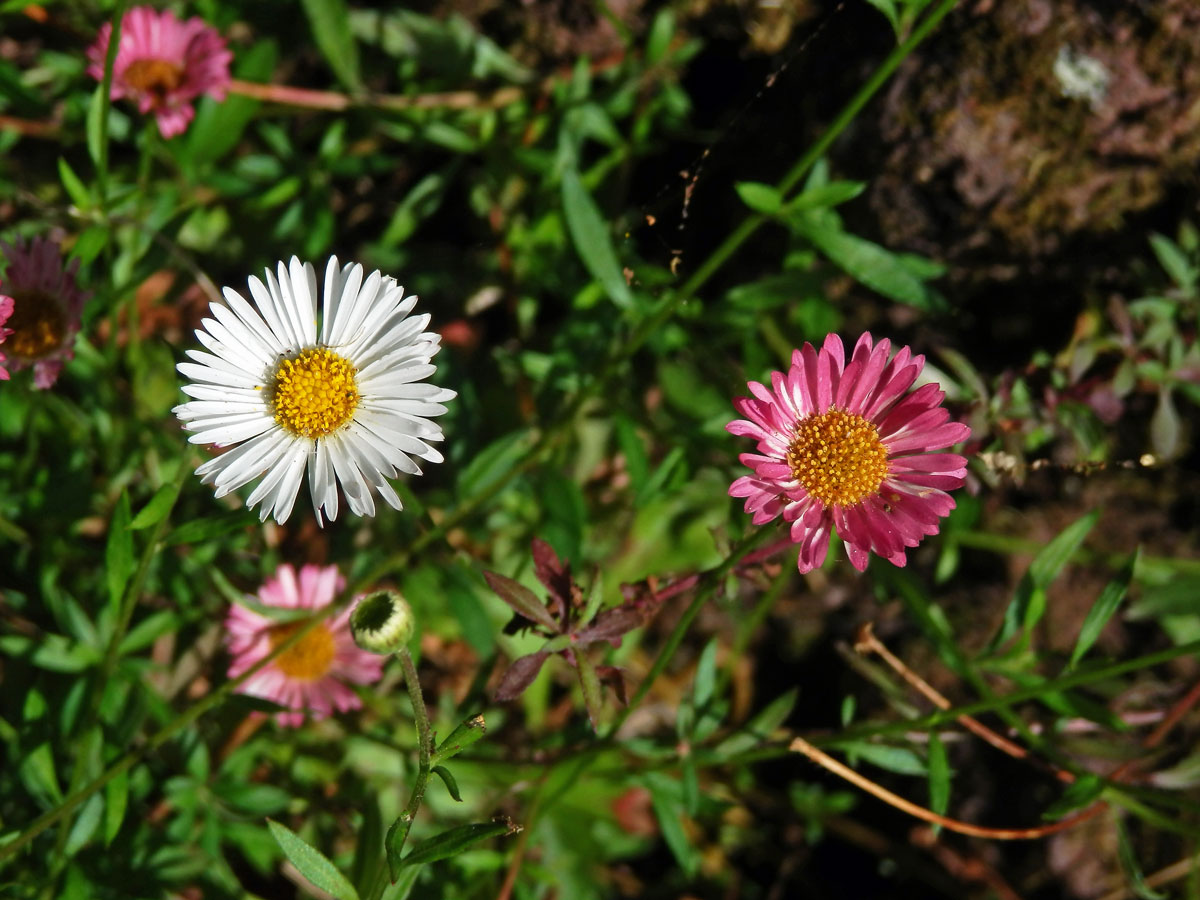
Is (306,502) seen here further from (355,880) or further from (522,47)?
(522,47)

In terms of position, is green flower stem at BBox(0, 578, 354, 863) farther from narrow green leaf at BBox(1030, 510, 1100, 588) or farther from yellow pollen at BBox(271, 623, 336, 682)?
narrow green leaf at BBox(1030, 510, 1100, 588)

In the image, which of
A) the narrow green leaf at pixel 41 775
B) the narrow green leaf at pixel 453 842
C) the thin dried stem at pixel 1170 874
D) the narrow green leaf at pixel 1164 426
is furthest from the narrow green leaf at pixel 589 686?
the thin dried stem at pixel 1170 874

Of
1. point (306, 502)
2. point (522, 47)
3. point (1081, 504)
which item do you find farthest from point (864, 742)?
point (522, 47)

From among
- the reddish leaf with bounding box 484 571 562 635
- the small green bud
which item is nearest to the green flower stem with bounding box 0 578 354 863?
the small green bud

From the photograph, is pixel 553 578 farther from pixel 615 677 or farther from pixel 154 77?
pixel 154 77

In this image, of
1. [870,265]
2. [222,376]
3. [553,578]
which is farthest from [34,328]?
[870,265]

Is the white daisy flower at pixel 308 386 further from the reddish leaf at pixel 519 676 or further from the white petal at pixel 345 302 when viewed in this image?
the reddish leaf at pixel 519 676
